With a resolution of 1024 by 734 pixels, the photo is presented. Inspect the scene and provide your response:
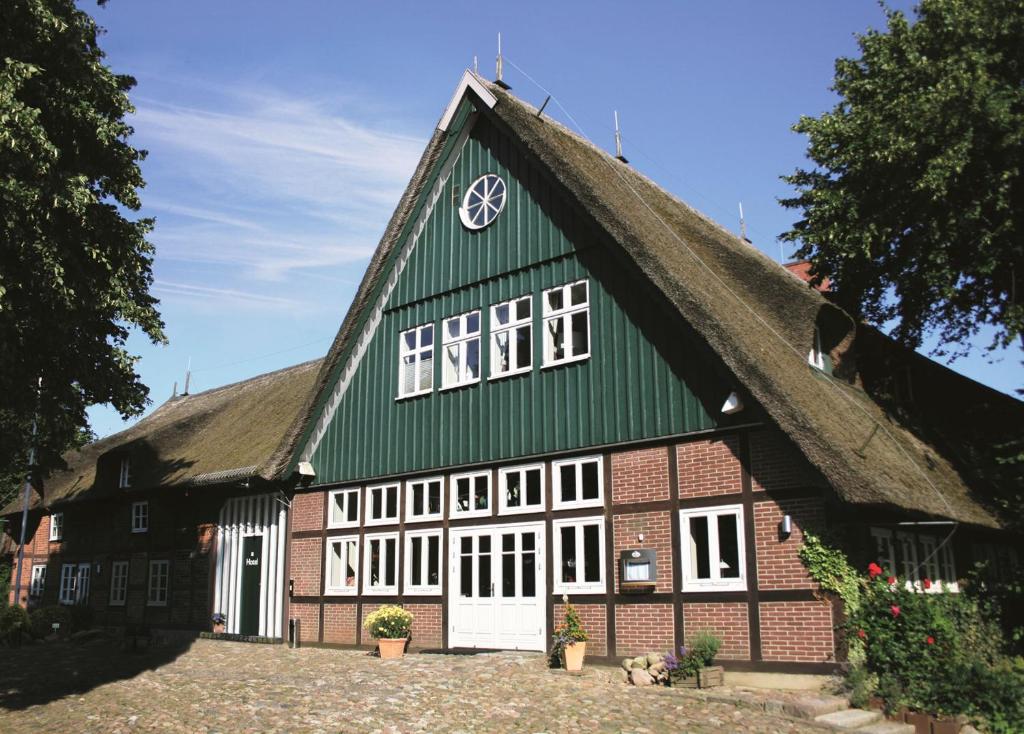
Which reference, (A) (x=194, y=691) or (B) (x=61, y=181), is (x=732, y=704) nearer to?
(A) (x=194, y=691)

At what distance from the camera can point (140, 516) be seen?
28000mm

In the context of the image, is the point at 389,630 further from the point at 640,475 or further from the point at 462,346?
the point at 640,475

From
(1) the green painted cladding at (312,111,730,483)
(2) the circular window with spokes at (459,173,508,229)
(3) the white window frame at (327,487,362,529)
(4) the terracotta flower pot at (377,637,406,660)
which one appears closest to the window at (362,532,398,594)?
(3) the white window frame at (327,487,362,529)

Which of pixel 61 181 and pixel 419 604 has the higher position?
pixel 61 181

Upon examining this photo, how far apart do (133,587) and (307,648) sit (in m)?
9.53

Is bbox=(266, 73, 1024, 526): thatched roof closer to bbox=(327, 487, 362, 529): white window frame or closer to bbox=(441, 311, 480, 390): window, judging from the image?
bbox=(327, 487, 362, 529): white window frame

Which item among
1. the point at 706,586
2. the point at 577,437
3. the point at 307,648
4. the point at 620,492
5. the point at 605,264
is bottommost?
the point at 307,648

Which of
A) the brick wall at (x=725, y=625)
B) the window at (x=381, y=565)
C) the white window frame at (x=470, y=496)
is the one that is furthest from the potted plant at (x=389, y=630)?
the brick wall at (x=725, y=625)

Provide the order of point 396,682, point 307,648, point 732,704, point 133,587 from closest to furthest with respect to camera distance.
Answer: point 732,704 < point 396,682 < point 307,648 < point 133,587

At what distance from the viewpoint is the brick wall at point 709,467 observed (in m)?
14.4

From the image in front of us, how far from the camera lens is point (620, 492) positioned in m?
15.7

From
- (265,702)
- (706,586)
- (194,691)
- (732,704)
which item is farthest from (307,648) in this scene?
(732,704)

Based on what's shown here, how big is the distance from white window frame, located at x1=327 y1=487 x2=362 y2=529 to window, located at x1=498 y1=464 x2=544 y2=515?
4371 millimetres

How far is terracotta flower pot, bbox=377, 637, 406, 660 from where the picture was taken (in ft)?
58.1
